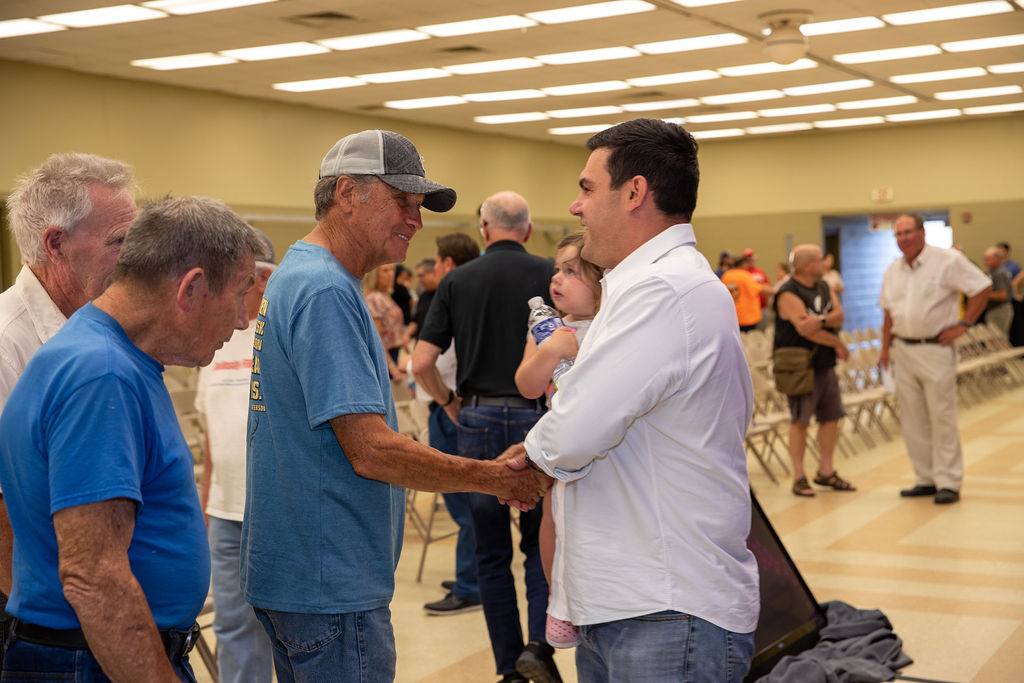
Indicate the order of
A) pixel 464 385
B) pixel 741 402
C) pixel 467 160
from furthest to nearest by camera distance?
pixel 467 160 < pixel 464 385 < pixel 741 402

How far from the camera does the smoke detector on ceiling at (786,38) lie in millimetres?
10398

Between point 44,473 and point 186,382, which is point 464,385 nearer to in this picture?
point 44,473

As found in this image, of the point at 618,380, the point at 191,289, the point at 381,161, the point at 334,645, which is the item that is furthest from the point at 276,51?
the point at 618,380

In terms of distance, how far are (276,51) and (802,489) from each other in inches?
289

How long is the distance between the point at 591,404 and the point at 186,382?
33.4ft

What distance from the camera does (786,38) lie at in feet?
34.2

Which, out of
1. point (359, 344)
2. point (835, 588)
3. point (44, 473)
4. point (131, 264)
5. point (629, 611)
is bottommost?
point (835, 588)

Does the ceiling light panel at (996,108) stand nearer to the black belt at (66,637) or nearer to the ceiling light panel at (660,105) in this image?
the ceiling light panel at (660,105)

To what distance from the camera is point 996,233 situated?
61.4 ft

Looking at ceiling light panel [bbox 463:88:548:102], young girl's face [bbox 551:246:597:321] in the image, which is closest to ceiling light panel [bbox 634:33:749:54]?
ceiling light panel [bbox 463:88:548:102]

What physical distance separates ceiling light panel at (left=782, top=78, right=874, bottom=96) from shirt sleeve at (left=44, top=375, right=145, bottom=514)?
14391 mm

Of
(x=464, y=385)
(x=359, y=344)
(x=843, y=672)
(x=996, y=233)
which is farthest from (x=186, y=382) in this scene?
(x=996, y=233)

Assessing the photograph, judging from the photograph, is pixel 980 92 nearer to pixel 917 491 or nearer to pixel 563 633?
pixel 917 491

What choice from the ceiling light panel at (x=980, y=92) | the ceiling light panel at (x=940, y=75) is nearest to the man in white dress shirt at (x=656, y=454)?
the ceiling light panel at (x=940, y=75)
